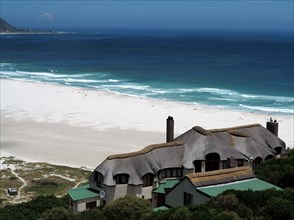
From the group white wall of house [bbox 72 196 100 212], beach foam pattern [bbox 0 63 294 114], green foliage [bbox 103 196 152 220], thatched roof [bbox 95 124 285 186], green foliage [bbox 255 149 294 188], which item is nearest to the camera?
green foliage [bbox 103 196 152 220]

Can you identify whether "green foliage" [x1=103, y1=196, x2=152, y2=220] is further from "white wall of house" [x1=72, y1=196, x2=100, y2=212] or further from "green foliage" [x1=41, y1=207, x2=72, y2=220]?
"white wall of house" [x1=72, y1=196, x2=100, y2=212]

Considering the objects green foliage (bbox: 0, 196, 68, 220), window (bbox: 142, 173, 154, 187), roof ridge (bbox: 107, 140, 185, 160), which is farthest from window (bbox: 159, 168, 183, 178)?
green foliage (bbox: 0, 196, 68, 220)

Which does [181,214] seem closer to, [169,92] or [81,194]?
[81,194]

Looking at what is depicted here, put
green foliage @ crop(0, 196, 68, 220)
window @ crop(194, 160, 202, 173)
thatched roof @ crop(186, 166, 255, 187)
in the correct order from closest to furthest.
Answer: thatched roof @ crop(186, 166, 255, 187) → green foliage @ crop(0, 196, 68, 220) → window @ crop(194, 160, 202, 173)

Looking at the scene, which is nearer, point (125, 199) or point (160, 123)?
point (125, 199)

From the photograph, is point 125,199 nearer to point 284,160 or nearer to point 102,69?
point 284,160

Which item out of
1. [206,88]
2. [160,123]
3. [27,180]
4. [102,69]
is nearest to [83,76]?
[102,69]

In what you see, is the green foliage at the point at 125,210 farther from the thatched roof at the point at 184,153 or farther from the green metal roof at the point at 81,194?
the green metal roof at the point at 81,194
